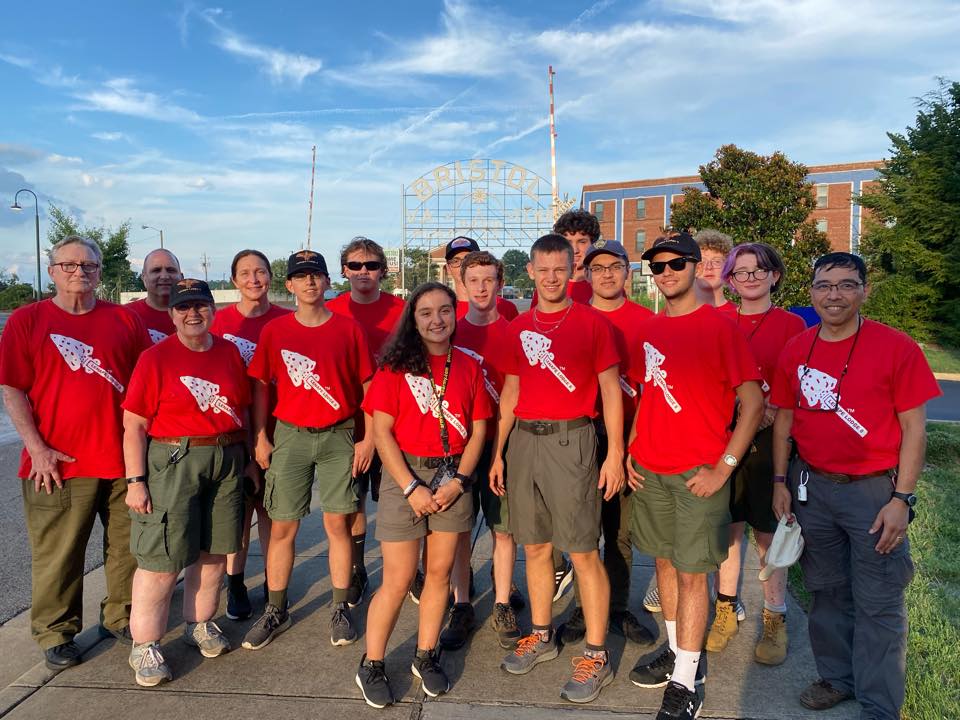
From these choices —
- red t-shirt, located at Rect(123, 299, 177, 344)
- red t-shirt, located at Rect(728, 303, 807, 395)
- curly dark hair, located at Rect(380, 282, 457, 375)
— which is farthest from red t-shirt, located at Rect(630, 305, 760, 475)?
red t-shirt, located at Rect(123, 299, 177, 344)

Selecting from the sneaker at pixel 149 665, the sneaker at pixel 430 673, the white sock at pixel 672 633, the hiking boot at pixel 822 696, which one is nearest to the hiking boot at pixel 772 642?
the hiking boot at pixel 822 696

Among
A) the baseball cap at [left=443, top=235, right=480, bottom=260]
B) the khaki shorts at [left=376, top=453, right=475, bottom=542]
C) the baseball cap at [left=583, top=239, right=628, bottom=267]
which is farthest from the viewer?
the baseball cap at [left=443, top=235, right=480, bottom=260]

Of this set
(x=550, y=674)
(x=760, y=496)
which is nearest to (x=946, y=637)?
(x=760, y=496)

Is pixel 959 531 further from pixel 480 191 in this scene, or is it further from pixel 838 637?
pixel 480 191

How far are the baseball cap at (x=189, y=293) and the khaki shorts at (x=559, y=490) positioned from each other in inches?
68.3

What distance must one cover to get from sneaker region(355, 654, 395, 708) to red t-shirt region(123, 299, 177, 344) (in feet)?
7.49

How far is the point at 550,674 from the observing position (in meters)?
3.30

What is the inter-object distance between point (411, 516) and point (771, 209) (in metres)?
15.0

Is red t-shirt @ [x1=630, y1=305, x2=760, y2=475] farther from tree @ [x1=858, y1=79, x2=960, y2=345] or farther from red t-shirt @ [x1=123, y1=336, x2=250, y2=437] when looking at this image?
tree @ [x1=858, y1=79, x2=960, y2=345]

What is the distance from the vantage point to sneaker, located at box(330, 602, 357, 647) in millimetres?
3602

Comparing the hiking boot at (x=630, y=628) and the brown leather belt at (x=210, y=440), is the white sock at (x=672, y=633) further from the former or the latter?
the brown leather belt at (x=210, y=440)

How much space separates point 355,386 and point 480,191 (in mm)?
41372

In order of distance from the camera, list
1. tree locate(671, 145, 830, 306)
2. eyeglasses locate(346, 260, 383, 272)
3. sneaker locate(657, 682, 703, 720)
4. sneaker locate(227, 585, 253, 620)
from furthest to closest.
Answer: tree locate(671, 145, 830, 306) < eyeglasses locate(346, 260, 383, 272) < sneaker locate(227, 585, 253, 620) < sneaker locate(657, 682, 703, 720)

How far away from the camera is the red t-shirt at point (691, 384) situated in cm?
292
